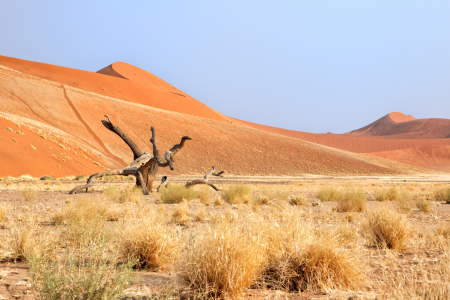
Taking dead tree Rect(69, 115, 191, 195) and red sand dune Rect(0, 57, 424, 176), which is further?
red sand dune Rect(0, 57, 424, 176)

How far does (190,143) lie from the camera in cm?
6162

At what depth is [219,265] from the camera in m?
→ 3.80

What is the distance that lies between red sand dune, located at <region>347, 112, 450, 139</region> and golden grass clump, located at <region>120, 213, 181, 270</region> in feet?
546

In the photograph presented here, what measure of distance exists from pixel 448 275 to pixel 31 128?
46744 mm

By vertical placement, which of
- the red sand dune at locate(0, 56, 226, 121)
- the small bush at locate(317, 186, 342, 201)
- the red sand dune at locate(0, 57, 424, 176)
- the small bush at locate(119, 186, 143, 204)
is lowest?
the small bush at locate(119, 186, 143, 204)

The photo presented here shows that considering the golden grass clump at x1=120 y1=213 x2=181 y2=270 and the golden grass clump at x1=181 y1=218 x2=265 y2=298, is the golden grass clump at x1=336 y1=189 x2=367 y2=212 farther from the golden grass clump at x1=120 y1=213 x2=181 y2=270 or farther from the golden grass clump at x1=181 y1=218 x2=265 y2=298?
the golden grass clump at x1=181 y1=218 x2=265 y2=298

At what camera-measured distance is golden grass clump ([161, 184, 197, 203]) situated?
554 inches

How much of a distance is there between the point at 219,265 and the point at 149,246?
1.67 m

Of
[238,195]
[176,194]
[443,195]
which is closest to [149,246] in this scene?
[176,194]

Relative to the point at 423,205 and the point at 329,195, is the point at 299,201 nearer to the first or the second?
the point at 329,195

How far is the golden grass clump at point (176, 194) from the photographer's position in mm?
14070

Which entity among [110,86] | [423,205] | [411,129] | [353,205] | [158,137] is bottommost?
[353,205]

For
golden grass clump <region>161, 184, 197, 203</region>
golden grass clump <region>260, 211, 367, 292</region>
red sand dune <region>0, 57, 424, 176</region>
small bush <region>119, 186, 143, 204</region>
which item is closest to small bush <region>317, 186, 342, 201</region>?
golden grass clump <region>161, 184, 197, 203</region>

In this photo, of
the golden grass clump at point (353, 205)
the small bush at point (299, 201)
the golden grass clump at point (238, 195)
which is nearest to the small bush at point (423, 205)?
the golden grass clump at point (353, 205)
